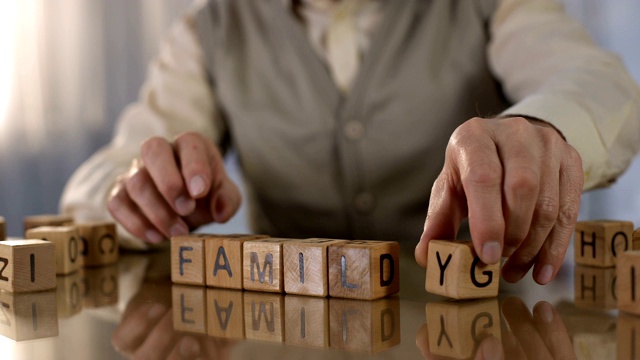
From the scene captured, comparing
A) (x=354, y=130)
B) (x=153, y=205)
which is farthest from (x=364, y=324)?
(x=354, y=130)

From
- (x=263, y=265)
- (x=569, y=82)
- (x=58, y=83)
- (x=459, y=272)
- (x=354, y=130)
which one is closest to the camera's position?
(x=459, y=272)

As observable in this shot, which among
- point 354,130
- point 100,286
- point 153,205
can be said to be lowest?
point 100,286

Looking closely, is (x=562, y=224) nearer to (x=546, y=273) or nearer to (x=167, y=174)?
(x=546, y=273)

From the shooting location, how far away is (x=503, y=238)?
669mm

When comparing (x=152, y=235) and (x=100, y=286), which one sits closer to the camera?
(x=100, y=286)

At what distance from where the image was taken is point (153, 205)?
3.33ft

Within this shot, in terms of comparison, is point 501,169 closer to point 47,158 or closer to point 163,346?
point 163,346

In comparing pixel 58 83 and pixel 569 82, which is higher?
pixel 58 83

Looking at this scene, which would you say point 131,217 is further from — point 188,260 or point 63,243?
point 188,260

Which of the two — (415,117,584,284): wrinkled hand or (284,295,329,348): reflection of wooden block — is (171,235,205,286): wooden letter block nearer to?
(284,295,329,348): reflection of wooden block

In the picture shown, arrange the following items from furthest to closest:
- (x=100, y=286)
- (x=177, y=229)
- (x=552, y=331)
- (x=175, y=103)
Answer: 1. (x=175, y=103)
2. (x=177, y=229)
3. (x=100, y=286)
4. (x=552, y=331)

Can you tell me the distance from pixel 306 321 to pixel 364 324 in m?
→ 0.06

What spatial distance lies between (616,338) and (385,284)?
26cm

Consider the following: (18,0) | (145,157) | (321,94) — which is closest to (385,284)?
(145,157)
